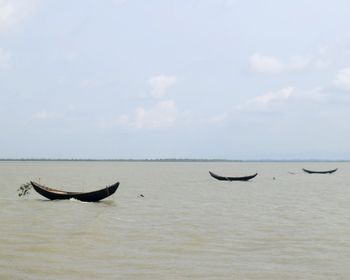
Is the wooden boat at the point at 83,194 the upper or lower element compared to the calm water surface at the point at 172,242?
upper

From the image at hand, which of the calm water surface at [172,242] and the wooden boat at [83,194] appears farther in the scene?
the wooden boat at [83,194]

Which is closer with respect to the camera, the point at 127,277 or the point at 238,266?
the point at 127,277

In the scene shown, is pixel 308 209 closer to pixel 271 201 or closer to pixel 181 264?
pixel 271 201

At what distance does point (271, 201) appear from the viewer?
3088 centimetres

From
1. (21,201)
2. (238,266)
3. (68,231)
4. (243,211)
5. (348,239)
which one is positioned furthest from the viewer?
(21,201)

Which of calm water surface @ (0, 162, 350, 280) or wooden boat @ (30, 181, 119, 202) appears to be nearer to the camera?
calm water surface @ (0, 162, 350, 280)

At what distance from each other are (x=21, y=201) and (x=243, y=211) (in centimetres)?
1302

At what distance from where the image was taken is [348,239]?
1625 cm

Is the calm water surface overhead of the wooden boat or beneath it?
beneath

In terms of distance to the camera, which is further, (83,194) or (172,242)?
(83,194)

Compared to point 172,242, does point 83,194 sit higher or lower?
higher

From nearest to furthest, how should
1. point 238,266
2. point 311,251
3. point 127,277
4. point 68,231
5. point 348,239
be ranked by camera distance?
point 127,277, point 238,266, point 311,251, point 348,239, point 68,231

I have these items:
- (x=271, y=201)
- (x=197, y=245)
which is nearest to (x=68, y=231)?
(x=197, y=245)

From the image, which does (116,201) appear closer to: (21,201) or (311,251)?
(21,201)
